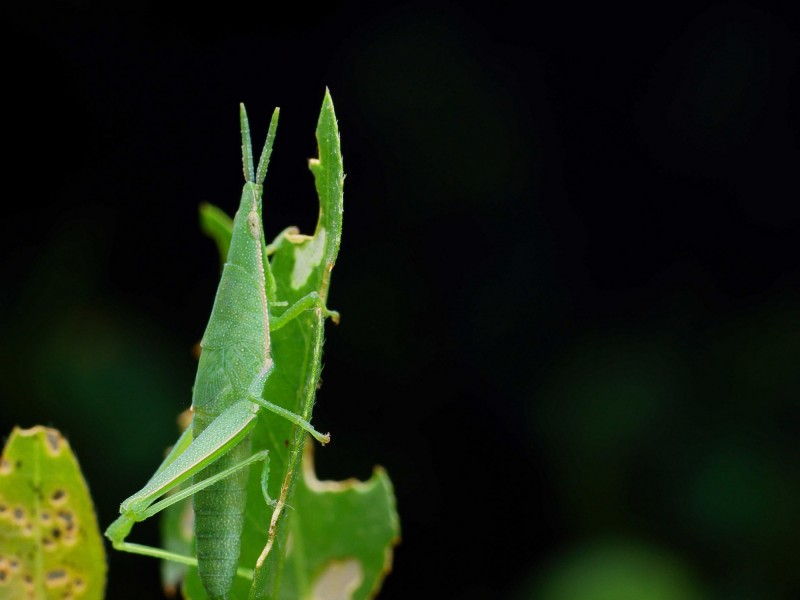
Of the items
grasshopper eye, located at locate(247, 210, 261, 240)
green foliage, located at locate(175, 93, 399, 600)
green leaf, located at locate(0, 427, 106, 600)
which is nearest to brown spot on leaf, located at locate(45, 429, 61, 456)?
green leaf, located at locate(0, 427, 106, 600)

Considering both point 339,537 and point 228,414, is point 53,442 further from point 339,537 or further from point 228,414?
point 339,537

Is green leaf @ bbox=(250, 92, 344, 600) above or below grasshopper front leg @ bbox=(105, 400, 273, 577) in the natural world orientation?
above

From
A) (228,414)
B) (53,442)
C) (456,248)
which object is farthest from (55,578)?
(456,248)

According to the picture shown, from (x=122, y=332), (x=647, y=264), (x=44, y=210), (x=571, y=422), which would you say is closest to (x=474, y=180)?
(x=647, y=264)

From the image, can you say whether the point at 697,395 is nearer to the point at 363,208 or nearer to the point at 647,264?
the point at 647,264

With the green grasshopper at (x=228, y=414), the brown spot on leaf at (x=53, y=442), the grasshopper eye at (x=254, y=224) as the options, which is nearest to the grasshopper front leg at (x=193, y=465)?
the green grasshopper at (x=228, y=414)

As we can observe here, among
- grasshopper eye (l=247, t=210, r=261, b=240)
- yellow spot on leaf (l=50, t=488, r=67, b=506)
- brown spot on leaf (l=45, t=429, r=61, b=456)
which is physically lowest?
yellow spot on leaf (l=50, t=488, r=67, b=506)

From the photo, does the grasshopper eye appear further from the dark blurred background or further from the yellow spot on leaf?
the dark blurred background
